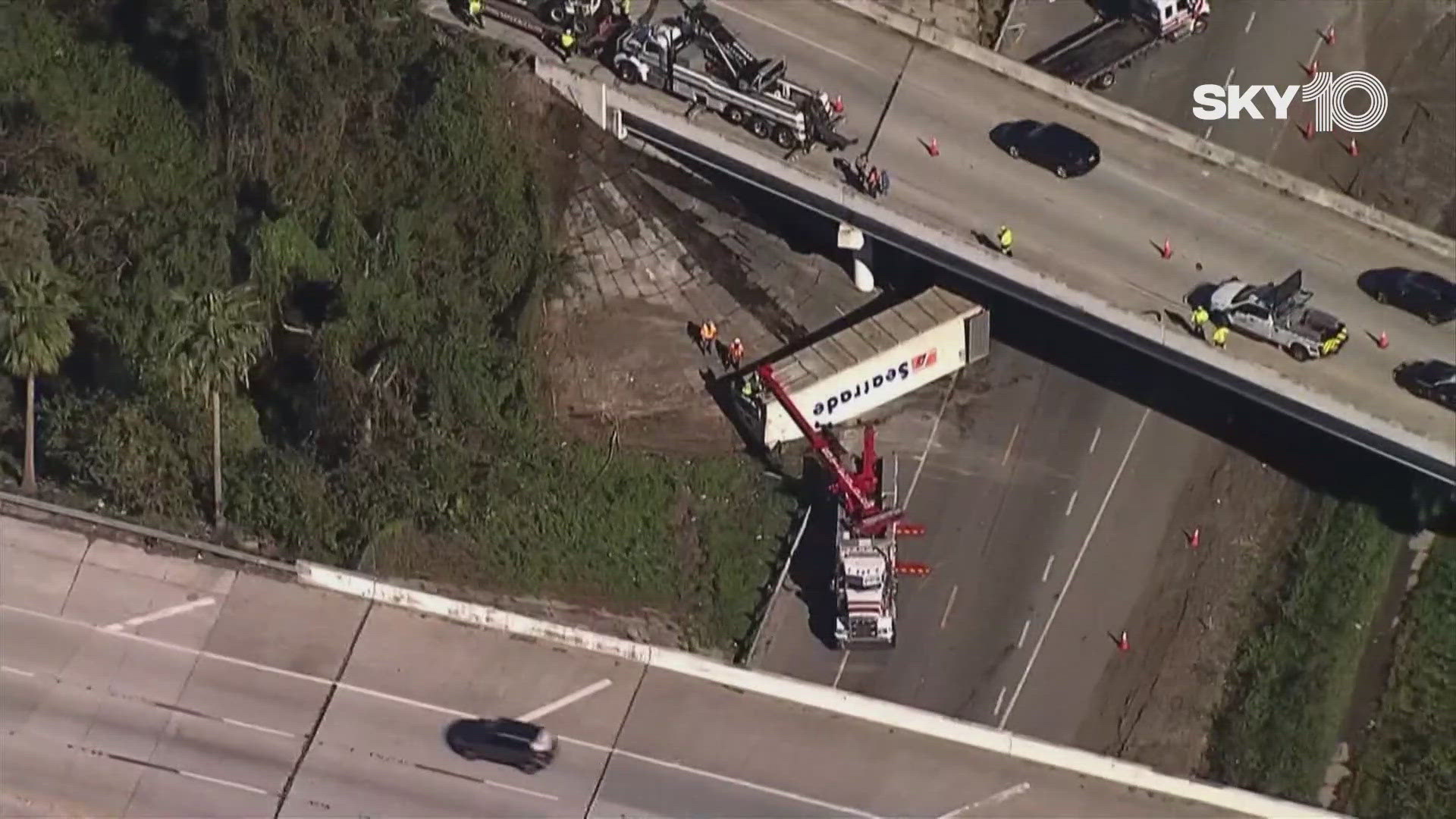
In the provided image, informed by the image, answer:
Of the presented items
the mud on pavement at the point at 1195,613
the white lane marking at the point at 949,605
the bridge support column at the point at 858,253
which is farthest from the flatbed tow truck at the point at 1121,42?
the white lane marking at the point at 949,605

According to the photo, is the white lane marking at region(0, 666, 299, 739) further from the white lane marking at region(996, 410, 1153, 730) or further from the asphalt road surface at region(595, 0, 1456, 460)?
the asphalt road surface at region(595, 0, 1456, 460)

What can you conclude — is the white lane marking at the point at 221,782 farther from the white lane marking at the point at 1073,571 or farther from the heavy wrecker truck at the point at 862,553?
the white lane marking at the point at 1073,571

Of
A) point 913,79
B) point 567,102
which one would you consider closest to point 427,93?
point 567,102

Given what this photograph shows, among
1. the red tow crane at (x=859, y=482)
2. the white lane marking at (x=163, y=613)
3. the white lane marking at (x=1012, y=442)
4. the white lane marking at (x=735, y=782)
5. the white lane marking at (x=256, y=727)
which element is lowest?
the white lane marking at (x=256, y=727)

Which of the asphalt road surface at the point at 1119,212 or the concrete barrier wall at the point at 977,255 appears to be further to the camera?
the asphalt road surface at the point at 1119,212

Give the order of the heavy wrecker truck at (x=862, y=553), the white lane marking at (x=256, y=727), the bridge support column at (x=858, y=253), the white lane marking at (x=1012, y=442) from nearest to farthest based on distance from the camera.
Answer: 1. the white lane marking at (x=256, y=727)
2. the heavy wrecker truck at (x=862, y=553)
3. the white lane marking at (x=1012, y=442)
4. the bridge support column at (x=858, y=253)

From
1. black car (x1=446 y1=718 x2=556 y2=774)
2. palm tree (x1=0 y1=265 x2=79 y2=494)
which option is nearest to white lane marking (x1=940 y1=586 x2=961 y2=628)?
black car (x1=446 y1=718 x2=556 y2=774)
